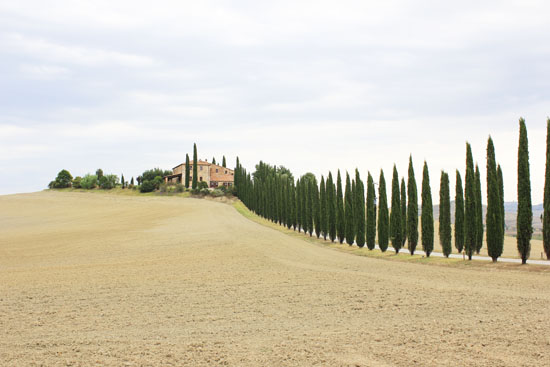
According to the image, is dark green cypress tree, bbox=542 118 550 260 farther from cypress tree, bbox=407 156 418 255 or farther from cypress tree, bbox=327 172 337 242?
cypress tree, bbox=327 172 337 242

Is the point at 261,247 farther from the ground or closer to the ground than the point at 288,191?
closer to the ground

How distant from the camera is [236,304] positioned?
13.9 m

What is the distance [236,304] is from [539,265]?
19528 mm

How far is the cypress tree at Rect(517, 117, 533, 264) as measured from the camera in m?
26.2

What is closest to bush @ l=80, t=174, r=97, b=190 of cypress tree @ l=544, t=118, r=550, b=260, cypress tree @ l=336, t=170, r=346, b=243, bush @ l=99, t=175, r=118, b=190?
bush @ l=99, t=175, r=118, b=190

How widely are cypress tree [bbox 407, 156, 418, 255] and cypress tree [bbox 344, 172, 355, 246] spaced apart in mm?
6954

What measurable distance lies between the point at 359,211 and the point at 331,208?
582 centimetres

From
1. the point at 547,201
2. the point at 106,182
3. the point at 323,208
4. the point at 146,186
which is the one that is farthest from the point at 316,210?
the point at 106,182

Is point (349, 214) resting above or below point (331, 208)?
below

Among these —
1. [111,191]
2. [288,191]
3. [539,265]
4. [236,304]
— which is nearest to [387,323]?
[236,304]

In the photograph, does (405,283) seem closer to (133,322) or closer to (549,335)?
(549,335)

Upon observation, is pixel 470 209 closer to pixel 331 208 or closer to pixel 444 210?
pixel 444 210

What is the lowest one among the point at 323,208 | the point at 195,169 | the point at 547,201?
the point at 323,208

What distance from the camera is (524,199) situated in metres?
26.7
